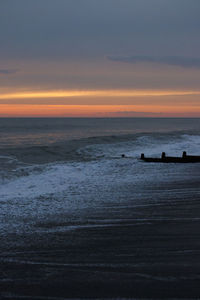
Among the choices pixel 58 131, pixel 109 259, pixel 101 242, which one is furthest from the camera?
pixel 58 131

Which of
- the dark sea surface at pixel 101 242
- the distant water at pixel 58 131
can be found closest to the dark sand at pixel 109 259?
the dark sea surface at pixel 101 242

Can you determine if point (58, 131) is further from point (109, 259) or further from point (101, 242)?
point (109, 259)

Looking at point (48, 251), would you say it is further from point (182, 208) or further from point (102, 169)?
point (102, 169)

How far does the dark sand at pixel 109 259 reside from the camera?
13.0 ft

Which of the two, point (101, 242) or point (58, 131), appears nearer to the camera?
point (101, 242)

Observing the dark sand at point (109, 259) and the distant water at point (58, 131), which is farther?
the distant water at point (58, 131)

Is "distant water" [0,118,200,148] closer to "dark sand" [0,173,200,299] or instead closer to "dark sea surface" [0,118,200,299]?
"dark sea surface" [0,118,200,299]

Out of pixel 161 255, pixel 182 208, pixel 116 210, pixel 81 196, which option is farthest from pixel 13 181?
pixel 161 255

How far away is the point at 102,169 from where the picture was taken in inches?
625

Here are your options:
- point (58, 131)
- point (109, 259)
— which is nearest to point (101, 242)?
point (109, 259)

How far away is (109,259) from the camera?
190 inches

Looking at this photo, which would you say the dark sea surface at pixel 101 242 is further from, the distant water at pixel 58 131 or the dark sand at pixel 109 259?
the distant water at pixel 58 131

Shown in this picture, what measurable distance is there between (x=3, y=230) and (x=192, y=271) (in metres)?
3.86

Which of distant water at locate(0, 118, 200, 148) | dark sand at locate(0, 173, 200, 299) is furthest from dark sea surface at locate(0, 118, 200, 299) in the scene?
distant water at locate(0, 118, 200, 148)
